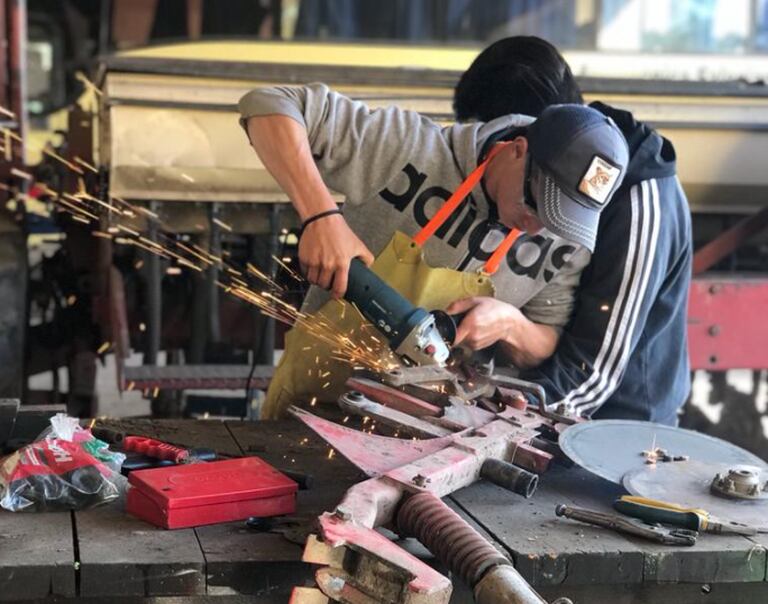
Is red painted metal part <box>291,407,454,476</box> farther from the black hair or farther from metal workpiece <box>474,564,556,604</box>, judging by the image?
the black hair

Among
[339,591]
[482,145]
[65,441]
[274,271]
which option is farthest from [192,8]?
[339,591]

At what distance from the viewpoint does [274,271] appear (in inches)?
168

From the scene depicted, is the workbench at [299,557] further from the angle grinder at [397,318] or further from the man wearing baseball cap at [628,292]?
the man wearing baseball cap at [628,292]

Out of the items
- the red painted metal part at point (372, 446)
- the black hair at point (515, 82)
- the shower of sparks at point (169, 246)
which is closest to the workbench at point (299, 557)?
the red painted metal part at point (372, 446)

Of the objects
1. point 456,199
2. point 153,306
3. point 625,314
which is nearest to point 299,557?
point 456,199

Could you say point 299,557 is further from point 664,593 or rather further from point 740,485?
point 740,485

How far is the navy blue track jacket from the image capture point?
2715 millimetres

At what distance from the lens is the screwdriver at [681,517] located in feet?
6.14

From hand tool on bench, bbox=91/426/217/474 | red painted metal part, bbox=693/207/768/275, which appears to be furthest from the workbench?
red painted metal part, bbox=693/207/768/275

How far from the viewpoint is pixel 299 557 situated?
1.68m

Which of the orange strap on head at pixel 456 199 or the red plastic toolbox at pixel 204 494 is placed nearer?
the red plastic toolbox at pixel 204 494

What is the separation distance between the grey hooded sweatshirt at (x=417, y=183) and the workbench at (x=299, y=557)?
2.78 ft

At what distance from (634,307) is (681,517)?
3.00 ft

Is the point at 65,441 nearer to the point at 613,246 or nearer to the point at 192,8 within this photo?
the point at 613,246
